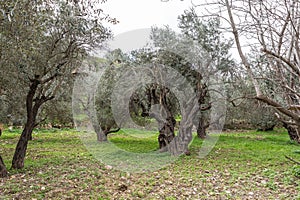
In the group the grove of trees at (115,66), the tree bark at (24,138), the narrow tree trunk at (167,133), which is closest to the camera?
the grove of trees at (115,66)

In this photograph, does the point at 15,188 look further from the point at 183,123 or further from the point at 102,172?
the point at 183,123

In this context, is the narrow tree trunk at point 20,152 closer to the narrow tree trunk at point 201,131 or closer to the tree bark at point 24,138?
the tree bark at point 24,138

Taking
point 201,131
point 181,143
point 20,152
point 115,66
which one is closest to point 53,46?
point 20,152

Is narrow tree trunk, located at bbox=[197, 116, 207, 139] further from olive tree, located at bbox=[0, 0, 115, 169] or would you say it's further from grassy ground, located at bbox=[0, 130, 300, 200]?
olive tree, located at bbox=[0, 0, 115, 169]

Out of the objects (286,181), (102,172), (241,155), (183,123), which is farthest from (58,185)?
(241,155)

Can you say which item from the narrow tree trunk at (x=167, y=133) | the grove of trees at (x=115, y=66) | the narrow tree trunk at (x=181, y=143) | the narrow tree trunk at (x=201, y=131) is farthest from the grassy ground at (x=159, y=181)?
the narrow tree trunk at (x=201, y=131)

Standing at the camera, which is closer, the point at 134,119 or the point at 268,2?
the point at 268,2

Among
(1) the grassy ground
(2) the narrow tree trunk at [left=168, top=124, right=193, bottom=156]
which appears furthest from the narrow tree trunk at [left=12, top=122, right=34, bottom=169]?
(2) the narrow tree trunk at [left=168, top=124, right=193, bottom=156]

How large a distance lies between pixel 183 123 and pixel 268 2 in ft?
29.1

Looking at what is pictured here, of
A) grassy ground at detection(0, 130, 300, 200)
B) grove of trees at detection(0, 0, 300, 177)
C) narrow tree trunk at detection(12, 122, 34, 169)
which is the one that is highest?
grove of trees at detection(0, 0, 300, 177)

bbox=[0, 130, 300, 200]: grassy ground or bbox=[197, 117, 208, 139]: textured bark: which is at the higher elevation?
bbox=[197, 117, 208, 139]: textured bark

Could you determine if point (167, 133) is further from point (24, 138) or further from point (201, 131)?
point (201, 131)

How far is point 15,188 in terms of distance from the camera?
5.91 metres

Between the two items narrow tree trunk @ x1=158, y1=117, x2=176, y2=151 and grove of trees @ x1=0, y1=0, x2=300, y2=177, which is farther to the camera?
narrow tree trunk @ x1=158, y1=117, x2=176, y2=151
